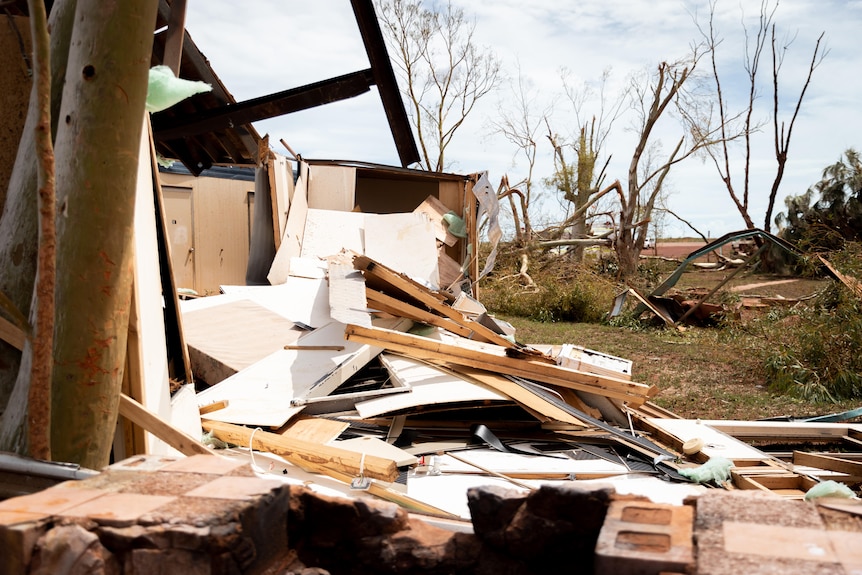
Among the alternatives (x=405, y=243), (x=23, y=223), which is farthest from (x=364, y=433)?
(x=405, y=243)

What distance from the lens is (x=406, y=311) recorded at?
6.89 meters

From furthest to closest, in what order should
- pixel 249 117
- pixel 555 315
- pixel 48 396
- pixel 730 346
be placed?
pixel 555 315, pixel 730 346, pixel 249 117, pixel 48 396

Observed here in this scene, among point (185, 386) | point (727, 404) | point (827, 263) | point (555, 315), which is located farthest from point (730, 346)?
point (185, 386)

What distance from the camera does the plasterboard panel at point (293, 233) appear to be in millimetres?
8688

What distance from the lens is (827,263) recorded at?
361 inches

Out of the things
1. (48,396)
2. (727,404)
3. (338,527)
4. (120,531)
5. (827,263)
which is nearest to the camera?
(120,531)

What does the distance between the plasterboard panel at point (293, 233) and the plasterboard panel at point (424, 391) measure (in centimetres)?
344

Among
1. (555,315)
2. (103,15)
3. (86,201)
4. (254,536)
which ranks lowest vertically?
(555,315)

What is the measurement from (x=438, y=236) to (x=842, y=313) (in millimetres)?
5412

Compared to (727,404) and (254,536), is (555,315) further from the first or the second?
(254,536)

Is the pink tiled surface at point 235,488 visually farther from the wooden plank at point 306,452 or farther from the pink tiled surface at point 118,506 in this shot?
the wooden plank at point 306,452

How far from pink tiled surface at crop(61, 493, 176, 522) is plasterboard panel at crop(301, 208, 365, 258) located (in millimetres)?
7373

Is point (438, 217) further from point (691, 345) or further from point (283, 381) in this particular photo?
point (283, 381)

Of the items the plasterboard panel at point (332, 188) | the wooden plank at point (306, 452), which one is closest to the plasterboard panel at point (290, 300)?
the wooden plank at point (306, 452)
